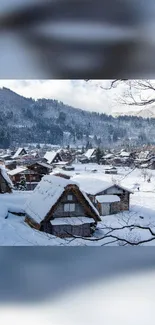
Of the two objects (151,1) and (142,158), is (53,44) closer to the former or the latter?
(151,1)

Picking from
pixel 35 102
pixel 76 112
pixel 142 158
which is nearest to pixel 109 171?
pixel 142 158

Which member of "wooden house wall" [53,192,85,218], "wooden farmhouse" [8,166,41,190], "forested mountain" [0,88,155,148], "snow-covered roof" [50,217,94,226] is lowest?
"snow-covered roof" [50,217,94,226]

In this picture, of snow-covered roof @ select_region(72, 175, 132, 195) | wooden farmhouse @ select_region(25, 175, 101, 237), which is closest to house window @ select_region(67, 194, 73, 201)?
wooden farmhouse @ select_region(25, 175, 101, 237)

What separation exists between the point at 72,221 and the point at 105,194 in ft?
1.03

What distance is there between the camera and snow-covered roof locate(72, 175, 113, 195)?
9.35ft

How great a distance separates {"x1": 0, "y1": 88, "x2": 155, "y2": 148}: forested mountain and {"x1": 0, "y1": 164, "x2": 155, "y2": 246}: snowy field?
0.23 metres

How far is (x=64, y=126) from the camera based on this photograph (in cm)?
297

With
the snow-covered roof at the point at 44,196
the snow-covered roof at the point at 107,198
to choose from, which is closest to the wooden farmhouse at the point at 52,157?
the snow-covered roof at the point at 44,196

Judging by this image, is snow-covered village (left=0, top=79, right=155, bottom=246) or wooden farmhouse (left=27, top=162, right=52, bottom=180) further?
wooden farmhouse (left=27, top=162, right=52, bottom=180)

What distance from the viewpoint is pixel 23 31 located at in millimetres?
2701

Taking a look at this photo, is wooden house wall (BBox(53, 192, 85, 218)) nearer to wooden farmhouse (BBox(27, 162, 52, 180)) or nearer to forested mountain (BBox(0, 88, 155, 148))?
wooden farmhouse (BBox(27, 162, 52, 180))

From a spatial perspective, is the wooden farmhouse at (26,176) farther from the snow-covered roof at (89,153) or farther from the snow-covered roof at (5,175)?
the snow-covered roof at (89,153)

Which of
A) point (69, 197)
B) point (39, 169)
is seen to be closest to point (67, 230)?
point (69, 197)

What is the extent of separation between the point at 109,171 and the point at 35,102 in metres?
0.75
